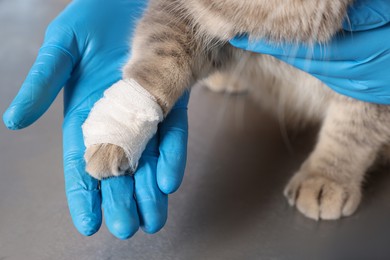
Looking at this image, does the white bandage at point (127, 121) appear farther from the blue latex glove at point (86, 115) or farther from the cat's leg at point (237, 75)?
the cat's leg at point (237, 75)

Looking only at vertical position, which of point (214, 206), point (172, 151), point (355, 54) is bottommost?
point (214, 206)

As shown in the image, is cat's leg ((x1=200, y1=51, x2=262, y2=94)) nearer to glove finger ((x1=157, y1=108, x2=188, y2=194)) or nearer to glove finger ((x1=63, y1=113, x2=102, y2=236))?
glove finger ((x1=157, y1=108, x2=188, y2=194))

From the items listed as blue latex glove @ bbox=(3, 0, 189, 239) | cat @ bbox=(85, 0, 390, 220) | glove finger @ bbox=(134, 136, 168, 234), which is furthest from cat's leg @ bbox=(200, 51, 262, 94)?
glove finger @ bbox=(134, 136, 168, 234)

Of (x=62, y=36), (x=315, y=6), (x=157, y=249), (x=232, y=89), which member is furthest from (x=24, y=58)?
(x=315, y=6)

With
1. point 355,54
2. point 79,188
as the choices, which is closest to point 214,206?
point 79,188

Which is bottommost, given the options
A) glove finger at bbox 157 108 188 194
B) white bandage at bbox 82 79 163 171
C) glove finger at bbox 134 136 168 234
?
glove finger at bbox 134 136 168 234

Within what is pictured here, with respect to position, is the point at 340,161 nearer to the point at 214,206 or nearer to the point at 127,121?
the point at 214,206

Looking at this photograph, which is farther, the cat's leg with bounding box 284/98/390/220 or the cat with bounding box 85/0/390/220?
the cat's leg with bounding box 284/98/390/220

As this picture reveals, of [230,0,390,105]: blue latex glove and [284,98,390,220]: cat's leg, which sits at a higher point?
[230,0,390,105]: blue latex glove
